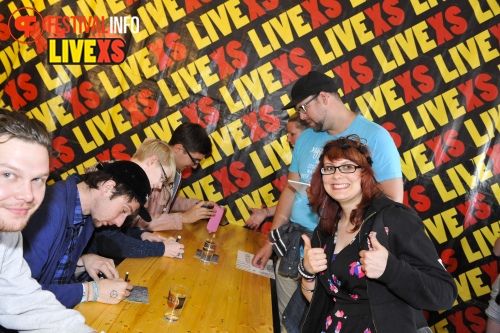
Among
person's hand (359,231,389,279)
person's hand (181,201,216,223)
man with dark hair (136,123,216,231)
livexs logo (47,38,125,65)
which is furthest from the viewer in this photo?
livexs logo (47,38,125,65)

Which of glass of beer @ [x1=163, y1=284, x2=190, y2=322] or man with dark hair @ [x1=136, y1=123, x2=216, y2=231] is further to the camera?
man with dark hair @ [x1=136, y1=123, x2=216, y2=231]

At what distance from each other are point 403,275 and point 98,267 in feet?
4.40

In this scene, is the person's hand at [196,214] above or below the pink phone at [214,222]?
above

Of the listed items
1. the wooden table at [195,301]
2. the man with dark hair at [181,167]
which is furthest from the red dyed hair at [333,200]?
the man with dark hair at [181,167]

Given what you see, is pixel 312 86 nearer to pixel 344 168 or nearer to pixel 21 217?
pixel 344 168

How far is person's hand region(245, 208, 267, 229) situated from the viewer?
3.98m

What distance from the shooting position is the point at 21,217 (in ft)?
3.95

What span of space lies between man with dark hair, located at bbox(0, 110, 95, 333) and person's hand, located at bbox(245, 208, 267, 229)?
2.58 metres

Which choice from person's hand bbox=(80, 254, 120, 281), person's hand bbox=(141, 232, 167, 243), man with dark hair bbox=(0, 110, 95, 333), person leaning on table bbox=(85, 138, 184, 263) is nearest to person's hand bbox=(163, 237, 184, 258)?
person leaning on table bbox=(85, 138, 184, 263)

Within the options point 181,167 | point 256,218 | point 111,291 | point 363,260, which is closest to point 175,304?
point 111,291

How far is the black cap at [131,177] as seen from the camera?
6.79 ft

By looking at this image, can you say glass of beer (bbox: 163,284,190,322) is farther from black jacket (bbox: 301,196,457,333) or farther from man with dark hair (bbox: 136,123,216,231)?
man with dark hair (bbox: 136,123,216,231)

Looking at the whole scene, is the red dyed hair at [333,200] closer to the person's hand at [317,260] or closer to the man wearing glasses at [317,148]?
the person's hand at [317,260]

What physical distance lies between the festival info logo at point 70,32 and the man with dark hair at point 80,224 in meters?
2.34
